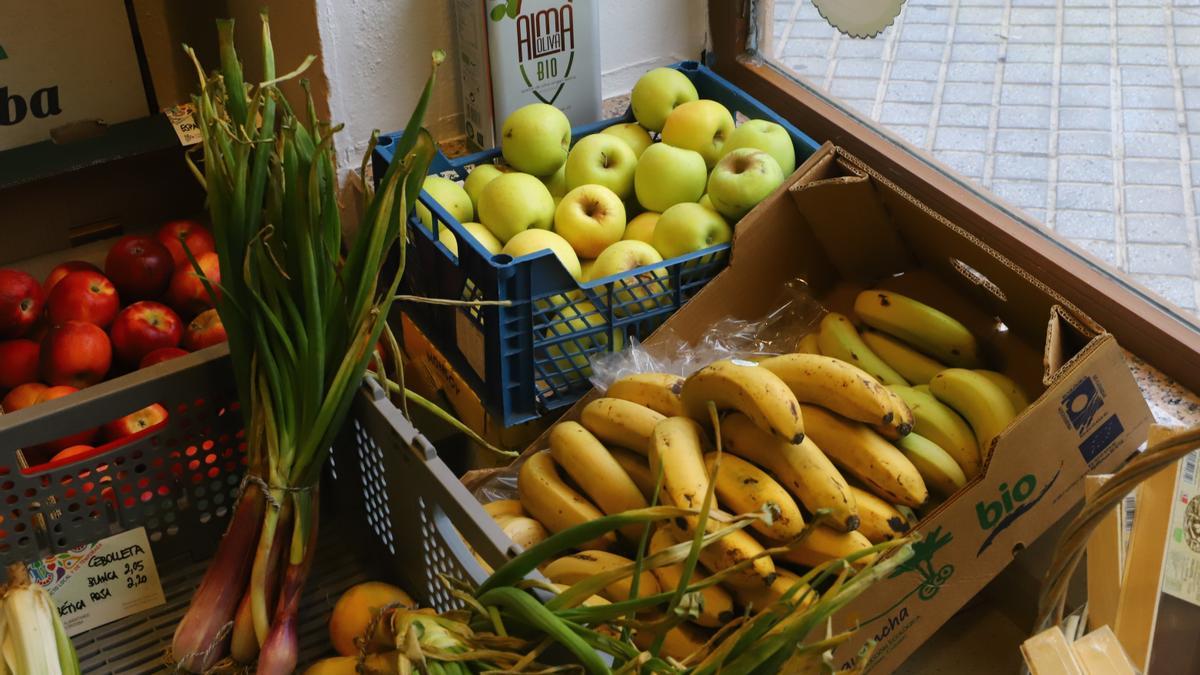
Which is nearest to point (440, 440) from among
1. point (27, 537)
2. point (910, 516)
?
point (27, 537)

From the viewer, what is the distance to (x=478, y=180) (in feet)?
5.30

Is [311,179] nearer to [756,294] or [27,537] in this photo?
[27,537]

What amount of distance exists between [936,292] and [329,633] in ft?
2.77

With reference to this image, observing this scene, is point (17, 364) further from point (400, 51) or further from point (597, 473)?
point (597, 473)

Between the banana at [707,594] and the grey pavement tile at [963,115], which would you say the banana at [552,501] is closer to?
the banana at [707,594]

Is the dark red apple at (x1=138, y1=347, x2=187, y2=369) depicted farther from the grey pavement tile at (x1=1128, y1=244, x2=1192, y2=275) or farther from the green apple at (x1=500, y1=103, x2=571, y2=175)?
the grey pavement tile at (x1=1128, y1=244, x2=1192, y2=275)

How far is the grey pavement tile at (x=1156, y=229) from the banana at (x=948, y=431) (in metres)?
0.40

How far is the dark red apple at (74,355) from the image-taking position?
151 cm

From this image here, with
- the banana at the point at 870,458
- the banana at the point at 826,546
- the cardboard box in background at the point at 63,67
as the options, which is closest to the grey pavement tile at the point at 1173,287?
the banana at the point at 870,458

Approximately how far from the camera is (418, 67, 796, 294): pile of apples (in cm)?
149

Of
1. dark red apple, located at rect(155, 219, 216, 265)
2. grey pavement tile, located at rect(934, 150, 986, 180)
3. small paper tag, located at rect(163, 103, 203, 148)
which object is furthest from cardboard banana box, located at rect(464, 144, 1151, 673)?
small paper tag, located at rect(163, 103, 203, 148)

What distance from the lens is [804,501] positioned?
1141 millimetres

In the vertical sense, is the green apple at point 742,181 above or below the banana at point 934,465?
above

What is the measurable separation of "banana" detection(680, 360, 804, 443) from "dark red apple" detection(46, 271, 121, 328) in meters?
0.91
